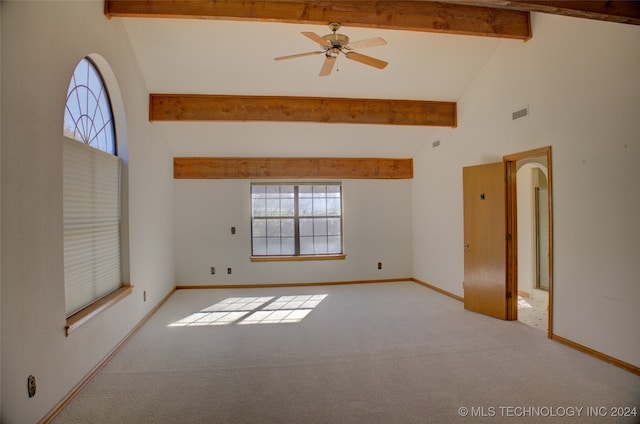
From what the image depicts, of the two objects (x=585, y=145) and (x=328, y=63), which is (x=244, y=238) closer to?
(x=328, y=63)

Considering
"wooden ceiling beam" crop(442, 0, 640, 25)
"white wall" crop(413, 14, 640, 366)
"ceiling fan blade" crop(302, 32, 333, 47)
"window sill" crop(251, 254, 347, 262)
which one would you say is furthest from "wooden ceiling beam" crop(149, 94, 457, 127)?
"wooden ceiling beam" crop(442, 0, 640, 25)

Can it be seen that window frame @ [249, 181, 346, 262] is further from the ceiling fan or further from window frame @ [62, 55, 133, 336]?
the ceiling fan

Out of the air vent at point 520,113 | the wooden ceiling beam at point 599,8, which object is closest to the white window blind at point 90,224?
the wooden ceiling beam at point 599,8

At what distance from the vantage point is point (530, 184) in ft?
18.6

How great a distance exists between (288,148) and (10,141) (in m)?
4.23

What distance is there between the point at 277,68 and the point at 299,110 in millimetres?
703

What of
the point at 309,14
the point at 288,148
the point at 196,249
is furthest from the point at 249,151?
the point at 309,14

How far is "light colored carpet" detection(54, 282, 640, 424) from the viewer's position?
233 centimetres

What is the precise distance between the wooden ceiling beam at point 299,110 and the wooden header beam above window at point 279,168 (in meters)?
1.46

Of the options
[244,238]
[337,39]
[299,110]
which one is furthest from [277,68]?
[244,238]

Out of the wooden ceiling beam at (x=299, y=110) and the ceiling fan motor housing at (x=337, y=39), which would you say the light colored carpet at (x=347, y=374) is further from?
the ceiling fan motor housing at (x=337, y=39)

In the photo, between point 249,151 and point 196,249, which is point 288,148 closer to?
point 249,151

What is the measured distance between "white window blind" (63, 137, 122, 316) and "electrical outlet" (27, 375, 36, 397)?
26.1 inches

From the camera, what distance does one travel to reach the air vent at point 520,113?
387 centimetres
